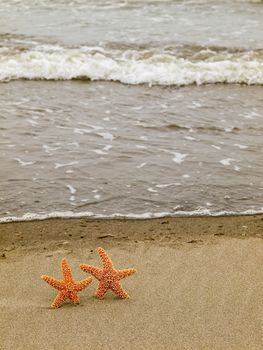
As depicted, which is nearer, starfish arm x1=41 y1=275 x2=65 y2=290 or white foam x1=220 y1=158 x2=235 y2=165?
starfish arm x1=41 y1=275 x2=65 y2=290

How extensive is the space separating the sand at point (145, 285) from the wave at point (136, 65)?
590 cm

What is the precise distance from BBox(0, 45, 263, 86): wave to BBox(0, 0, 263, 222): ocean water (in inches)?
1.0

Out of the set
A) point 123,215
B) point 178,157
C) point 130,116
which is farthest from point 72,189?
point 130,116

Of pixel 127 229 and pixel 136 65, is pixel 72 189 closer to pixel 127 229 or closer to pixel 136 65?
pixel 127 229

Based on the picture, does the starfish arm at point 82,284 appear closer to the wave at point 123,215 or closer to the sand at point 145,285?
the sand at point 145,285

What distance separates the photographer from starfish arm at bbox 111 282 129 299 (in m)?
4.00

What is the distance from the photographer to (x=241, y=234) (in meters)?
5.16

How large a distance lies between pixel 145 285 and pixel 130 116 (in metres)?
4.57

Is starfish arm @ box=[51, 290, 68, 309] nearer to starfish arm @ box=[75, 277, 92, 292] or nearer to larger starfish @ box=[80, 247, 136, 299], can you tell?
starfish arm @ box=[75, 277, 92, 292]

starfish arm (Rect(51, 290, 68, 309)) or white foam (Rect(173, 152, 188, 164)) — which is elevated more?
white foam (Rect(173, 152, 188, 164))

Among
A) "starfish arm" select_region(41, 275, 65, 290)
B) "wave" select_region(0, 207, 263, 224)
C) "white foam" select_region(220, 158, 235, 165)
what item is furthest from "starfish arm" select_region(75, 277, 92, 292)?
"white foam" select_region(220, 158, 235, 165)

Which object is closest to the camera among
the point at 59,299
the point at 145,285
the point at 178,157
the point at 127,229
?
the point at 59,299

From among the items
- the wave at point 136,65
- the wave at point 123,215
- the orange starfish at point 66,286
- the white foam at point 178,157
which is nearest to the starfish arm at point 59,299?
the orange starfish at point 66,286

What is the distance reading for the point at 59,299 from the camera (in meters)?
3.89
